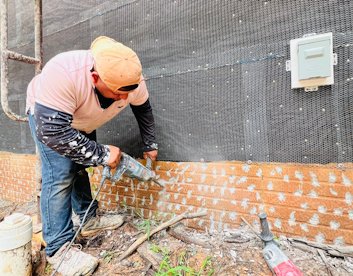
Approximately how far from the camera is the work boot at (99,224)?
2.14 metres

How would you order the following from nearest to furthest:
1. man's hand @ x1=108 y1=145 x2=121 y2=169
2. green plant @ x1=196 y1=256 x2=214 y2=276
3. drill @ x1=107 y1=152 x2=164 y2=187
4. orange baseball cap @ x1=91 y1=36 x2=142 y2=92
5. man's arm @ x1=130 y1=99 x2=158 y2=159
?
orange baseball cap @ x1=91 y1=36 x2=142 y2=92 < green plant @ x1=196 y1=256 x2=214 y2=276 < man's hand @ x1=108 y1=145 x2=121 y2=169 < drill @ x1=107 y1=152 x2=164 y2=187 < man's arm @ x1=130 y1=99 x2=158 y2=159

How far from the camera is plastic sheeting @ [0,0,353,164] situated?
1525mm

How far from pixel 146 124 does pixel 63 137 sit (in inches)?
27.3

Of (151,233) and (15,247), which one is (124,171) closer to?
(151,233)

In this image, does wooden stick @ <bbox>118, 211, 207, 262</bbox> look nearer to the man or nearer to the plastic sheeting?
the man

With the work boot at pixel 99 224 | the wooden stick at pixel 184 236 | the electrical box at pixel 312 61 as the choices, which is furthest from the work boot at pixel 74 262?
the electrical box at pixel 312 61

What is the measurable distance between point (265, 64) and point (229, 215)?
1.02 metres

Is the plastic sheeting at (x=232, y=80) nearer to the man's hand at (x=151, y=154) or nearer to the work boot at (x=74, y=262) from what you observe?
the man's hand at (x=151, y=154)

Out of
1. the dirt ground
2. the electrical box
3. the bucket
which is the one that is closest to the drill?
the dirt ground

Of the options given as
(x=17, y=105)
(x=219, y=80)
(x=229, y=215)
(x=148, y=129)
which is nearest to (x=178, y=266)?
(x=229, y=215)

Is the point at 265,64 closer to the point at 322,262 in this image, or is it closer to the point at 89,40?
the point at 322,262

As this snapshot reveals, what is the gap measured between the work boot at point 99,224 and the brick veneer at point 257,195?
0.76 ft

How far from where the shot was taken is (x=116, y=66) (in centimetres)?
146

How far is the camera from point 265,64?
1698 mm
